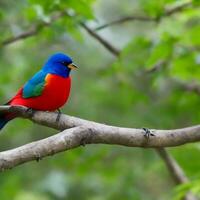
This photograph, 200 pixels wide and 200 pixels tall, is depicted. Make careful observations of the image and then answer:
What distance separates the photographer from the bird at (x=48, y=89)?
4629 millimetres

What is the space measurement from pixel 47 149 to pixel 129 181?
3982 millimetres

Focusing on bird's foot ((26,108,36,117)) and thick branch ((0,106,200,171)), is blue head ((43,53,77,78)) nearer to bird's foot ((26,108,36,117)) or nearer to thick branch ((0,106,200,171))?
bird's foot ((26,108,36,117))

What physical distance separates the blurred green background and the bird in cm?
34

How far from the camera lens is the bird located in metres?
4.63

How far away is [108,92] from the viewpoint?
743 cm

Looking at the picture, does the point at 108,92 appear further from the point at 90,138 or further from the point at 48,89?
the point at 90,138

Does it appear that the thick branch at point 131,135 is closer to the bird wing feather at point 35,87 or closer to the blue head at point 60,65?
the bird wing feather at point 35,87

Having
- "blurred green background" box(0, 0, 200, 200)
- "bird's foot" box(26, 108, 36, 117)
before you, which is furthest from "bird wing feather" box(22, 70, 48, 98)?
"bird's foot" box(26, 108, 36, 117)

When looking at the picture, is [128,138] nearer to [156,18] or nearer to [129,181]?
[156,18]

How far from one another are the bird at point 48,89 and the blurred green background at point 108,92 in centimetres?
34

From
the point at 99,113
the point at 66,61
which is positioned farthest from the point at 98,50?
the point at 66,61

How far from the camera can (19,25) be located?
604 cm

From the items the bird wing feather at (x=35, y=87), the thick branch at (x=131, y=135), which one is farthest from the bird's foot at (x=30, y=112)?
the bird wing feather at (x=35, y=87)

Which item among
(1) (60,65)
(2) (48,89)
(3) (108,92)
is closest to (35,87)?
(2) (48,89)
